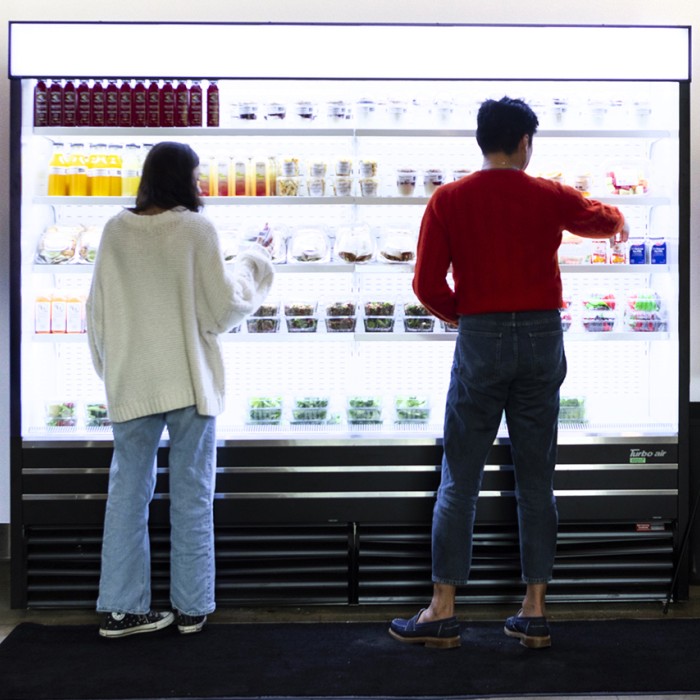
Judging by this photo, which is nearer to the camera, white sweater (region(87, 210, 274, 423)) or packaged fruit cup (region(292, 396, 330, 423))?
white sweater (region(87, 210, 274, 423))

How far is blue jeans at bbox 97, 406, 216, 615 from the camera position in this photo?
350 cm

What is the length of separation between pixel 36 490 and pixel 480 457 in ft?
5.76

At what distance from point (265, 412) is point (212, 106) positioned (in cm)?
126

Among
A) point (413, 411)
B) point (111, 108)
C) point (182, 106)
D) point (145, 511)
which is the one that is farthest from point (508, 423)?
point (111, 108)

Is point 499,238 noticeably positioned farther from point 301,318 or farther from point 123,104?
point 123,104

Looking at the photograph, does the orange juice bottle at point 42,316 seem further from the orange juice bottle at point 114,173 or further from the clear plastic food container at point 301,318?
→ the clear plastic food container at point 301,318

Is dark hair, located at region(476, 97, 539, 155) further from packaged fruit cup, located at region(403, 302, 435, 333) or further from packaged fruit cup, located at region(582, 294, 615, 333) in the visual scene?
packaged fruit cup, located at region(582, 294, 615, 333)

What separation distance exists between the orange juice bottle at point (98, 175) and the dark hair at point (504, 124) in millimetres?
1559

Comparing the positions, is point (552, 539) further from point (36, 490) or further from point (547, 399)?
point (36, 490)

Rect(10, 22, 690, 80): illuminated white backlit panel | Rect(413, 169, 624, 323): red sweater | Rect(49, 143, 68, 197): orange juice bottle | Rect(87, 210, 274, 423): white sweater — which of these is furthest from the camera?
Rect(49, 143, 68, 197): orange juice bottle

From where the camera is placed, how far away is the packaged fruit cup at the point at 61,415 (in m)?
3.95

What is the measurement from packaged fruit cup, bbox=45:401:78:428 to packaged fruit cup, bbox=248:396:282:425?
0.73 meters

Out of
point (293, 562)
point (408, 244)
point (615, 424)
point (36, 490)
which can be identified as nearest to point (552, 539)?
point (615, 424)

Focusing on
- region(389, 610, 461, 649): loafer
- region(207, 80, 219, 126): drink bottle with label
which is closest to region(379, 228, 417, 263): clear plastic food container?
region(207, 80, 219, 126): drink bottle with label
